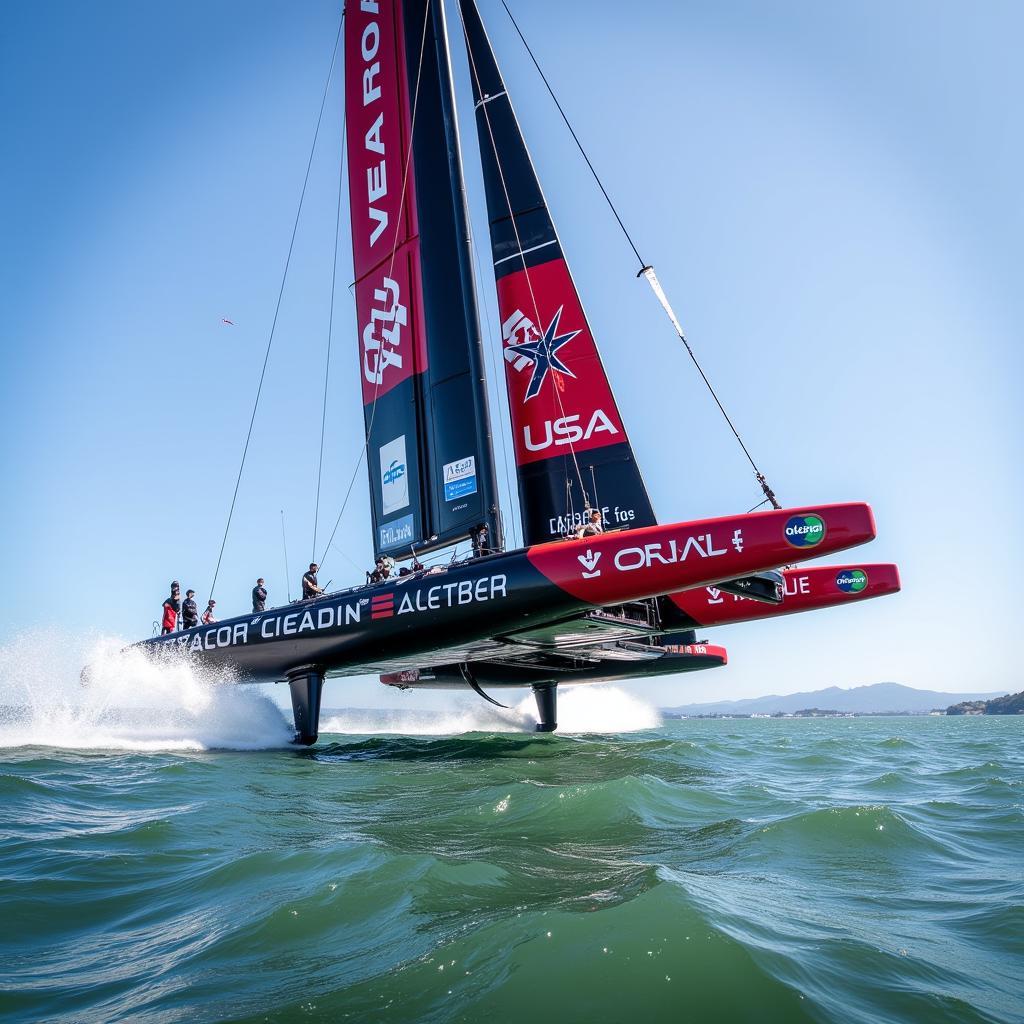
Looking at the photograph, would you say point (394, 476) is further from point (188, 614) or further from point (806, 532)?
point (806, 532)

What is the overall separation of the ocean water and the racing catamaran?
140 centimetres

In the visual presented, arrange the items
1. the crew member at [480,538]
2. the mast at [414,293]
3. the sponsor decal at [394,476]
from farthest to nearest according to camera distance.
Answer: the sponsor decal at [394,476]
the mast at [414,293]
the crew member at [480,538]

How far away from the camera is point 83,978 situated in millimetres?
1826

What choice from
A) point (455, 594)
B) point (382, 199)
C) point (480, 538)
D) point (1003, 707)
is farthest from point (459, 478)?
point (1003, 707)

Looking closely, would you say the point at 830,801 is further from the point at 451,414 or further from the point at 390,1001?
the point at 451,414

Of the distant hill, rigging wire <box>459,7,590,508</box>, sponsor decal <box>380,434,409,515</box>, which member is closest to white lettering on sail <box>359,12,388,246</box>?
rigging wire <box>459,7,590,508</box>

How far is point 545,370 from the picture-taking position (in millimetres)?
7750

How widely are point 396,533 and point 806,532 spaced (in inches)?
199

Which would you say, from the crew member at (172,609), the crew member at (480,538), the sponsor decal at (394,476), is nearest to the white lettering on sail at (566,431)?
the crew member at (480,538)

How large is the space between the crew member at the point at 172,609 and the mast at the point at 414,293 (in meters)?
2.44

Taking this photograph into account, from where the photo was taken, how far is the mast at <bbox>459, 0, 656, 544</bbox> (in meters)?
7.31

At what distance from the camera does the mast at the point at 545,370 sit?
7312mm

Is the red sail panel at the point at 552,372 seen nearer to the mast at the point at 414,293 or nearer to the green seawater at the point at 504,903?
the mast at the point at 414,293

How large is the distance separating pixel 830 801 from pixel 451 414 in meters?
5.22
